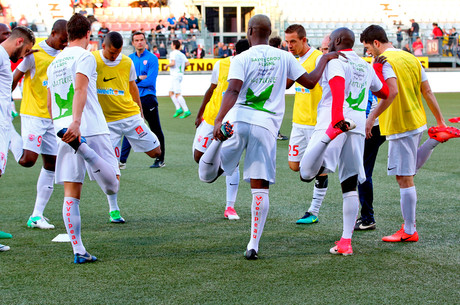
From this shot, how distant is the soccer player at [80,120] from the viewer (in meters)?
4.79

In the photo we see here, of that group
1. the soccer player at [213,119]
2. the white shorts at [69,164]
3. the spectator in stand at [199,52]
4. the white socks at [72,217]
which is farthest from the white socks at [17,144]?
the spectator in stand at [199,52]

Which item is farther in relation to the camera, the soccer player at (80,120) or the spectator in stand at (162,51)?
the spectator in stand at (162,51)

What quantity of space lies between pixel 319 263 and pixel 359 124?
4.11ft

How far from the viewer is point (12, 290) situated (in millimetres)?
4344

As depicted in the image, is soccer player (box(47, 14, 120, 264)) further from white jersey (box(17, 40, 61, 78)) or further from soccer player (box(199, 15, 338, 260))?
white jersey (box(17, 40, 61, 78))

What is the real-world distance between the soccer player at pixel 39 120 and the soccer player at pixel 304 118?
246 centimetres

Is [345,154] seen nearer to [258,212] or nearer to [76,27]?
[258,212]

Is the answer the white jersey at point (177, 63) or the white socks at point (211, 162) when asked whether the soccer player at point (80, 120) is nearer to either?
the white socks at point (211, 162)

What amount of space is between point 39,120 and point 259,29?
2.76 metres

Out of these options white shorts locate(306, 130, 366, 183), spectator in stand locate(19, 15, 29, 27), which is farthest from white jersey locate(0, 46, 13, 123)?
spectator in stand locate(19, 15, 29, 27)

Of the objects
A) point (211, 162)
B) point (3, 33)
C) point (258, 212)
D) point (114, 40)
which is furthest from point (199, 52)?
point (258, 212)

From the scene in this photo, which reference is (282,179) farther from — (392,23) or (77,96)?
(392,23)

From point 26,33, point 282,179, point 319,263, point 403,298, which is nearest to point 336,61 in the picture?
point 319,263

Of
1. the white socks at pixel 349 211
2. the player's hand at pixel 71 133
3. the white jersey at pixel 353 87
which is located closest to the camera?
the player's hand at pixel 71 133
